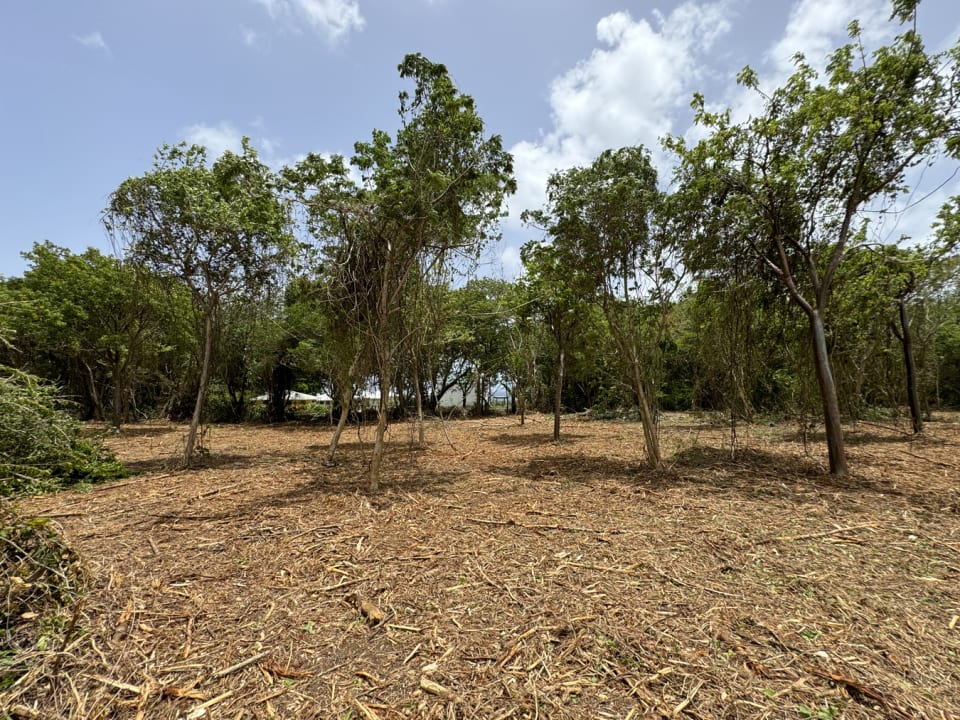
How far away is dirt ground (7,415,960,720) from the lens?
210 cm

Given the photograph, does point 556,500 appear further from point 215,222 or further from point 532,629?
point 215,222

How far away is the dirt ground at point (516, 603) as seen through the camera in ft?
6.90

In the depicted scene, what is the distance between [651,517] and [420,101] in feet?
19.3

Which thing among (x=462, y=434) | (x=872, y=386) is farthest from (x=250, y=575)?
(x=872, y=386)

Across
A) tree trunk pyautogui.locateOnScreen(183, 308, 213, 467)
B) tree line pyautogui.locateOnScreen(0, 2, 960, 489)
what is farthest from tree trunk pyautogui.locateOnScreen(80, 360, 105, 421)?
tree trunk pyautogui.locateOnScreen(183, 308, 213, 467)

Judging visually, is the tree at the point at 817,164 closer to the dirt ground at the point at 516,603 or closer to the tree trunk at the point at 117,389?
the dirt ground at the point at 516,603

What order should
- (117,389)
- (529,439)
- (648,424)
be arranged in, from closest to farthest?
(648,424) → (529,439) → (117,389)

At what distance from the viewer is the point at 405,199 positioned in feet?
17.1

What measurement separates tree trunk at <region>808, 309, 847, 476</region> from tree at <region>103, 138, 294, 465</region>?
8.51 meters

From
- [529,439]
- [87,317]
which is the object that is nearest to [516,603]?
[529,439]

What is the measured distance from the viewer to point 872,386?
12.8m

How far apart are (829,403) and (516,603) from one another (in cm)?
623

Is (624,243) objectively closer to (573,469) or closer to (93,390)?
(573,469)

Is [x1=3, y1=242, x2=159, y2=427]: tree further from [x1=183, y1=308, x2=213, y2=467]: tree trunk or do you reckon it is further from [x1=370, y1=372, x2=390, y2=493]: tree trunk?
[x1=370, y1=372, x2=390, y2=493]: tree trunk
